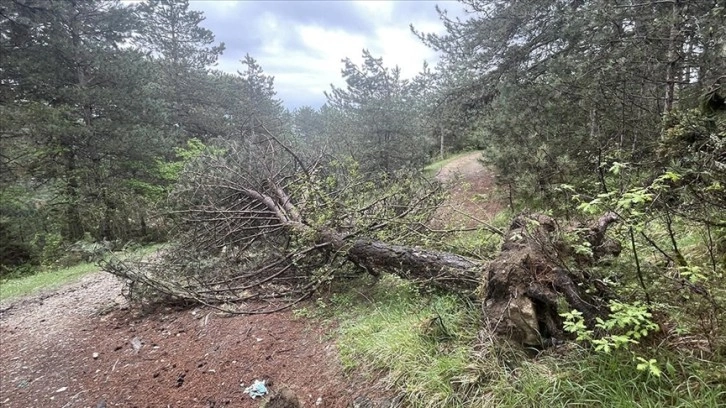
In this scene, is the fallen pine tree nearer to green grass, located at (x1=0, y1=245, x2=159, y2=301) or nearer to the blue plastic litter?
the blue plastic litter

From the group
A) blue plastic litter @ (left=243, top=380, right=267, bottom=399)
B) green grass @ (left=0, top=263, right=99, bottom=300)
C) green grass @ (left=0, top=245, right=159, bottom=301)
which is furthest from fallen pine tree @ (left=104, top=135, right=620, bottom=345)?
green grass @ (left=0, top=263, right=99, bottom=300)

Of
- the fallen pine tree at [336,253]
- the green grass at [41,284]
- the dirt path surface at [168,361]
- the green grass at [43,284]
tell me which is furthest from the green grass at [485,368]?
the green grass at [41,284]

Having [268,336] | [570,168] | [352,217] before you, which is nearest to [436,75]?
[570,168]

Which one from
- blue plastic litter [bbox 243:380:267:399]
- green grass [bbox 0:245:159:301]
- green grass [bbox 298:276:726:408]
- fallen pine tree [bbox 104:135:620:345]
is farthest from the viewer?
green grass [bbox 0:245:159:301]

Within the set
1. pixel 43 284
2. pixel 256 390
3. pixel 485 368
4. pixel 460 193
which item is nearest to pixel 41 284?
pixel 43 284

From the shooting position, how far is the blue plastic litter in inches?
110

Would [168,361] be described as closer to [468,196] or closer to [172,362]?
[172,362]

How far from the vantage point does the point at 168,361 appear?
3.49 m

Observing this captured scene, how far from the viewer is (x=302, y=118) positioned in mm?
41312

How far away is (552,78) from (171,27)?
18.9 meters

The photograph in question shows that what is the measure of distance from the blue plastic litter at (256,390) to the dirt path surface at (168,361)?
43 millimetres

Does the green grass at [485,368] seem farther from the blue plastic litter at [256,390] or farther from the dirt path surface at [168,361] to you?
the blue plastic litter at [256,390]

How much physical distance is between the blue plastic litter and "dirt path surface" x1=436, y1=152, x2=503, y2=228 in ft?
7.22

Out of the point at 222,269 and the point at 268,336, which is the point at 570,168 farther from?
the point at 222,269
